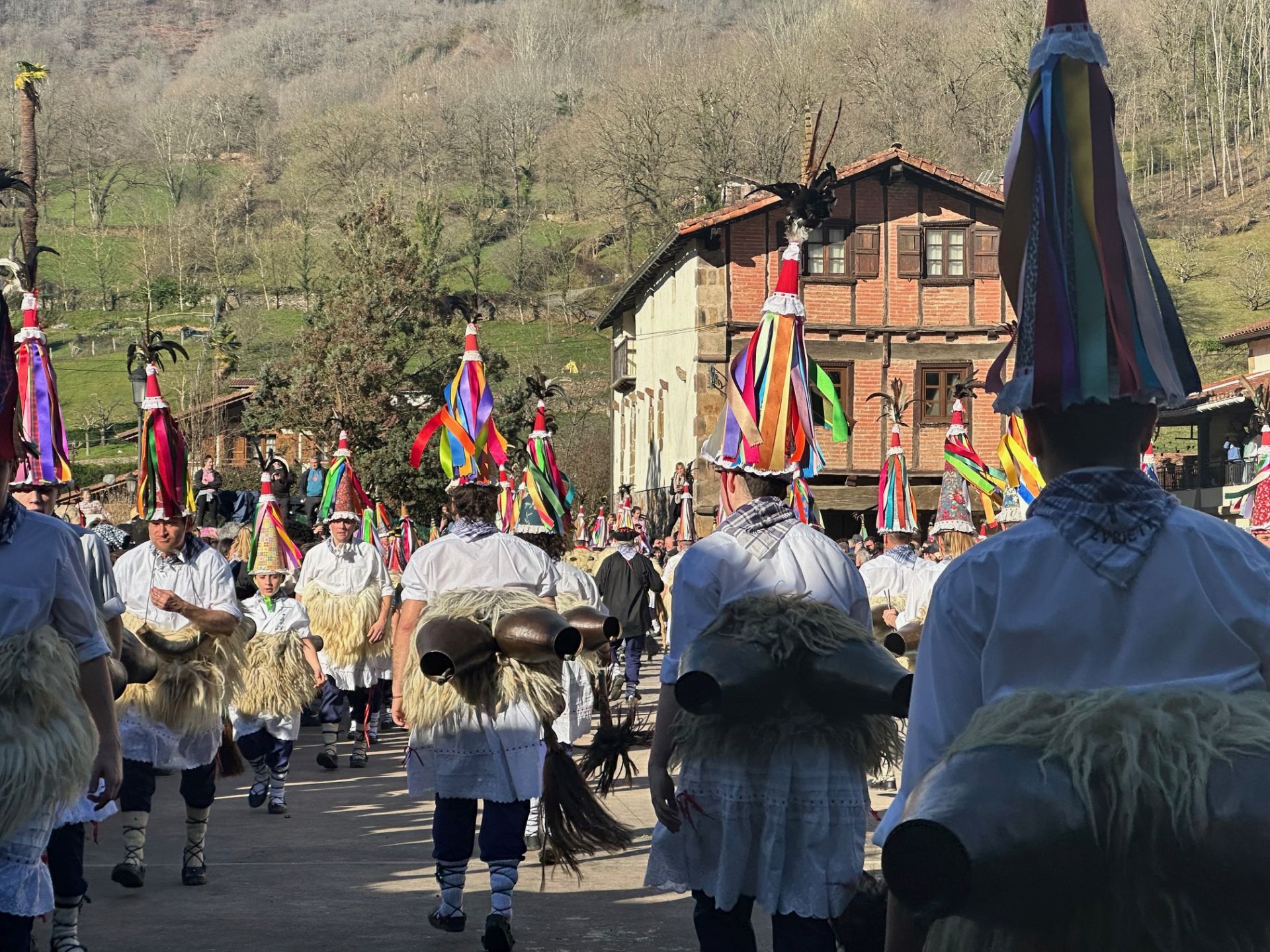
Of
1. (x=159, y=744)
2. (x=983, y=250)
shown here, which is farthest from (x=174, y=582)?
(x=983, y=250)

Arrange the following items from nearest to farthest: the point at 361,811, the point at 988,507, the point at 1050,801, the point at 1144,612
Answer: the point at 1050,801
the point at 1144,612
the point at 361,811
the point at 988,507

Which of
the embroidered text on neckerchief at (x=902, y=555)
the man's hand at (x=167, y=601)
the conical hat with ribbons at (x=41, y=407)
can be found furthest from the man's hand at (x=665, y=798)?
the embroidered text on neckerchief at (x=902, y=555)

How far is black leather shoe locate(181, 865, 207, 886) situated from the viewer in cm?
843

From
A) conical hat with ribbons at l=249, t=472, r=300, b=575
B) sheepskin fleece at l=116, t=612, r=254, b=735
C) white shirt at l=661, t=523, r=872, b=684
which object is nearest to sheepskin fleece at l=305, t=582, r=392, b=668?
conical hat with ribbons at l=249, t=472, r=300, b=575

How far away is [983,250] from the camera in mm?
37906

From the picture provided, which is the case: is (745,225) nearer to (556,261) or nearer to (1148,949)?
(1148,949)

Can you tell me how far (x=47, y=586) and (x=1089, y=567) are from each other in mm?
3294

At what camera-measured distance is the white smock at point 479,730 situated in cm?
720

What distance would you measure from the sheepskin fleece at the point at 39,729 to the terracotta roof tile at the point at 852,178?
32.5 metres

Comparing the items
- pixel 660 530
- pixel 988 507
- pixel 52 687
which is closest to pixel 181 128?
pixel 660 530

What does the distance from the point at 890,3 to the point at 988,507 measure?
79.4 m

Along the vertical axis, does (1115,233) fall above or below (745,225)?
below

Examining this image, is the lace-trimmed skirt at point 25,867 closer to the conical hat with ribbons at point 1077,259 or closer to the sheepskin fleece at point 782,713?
the sheepskin fleece at point 782,713

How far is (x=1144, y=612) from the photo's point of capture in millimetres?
2518
